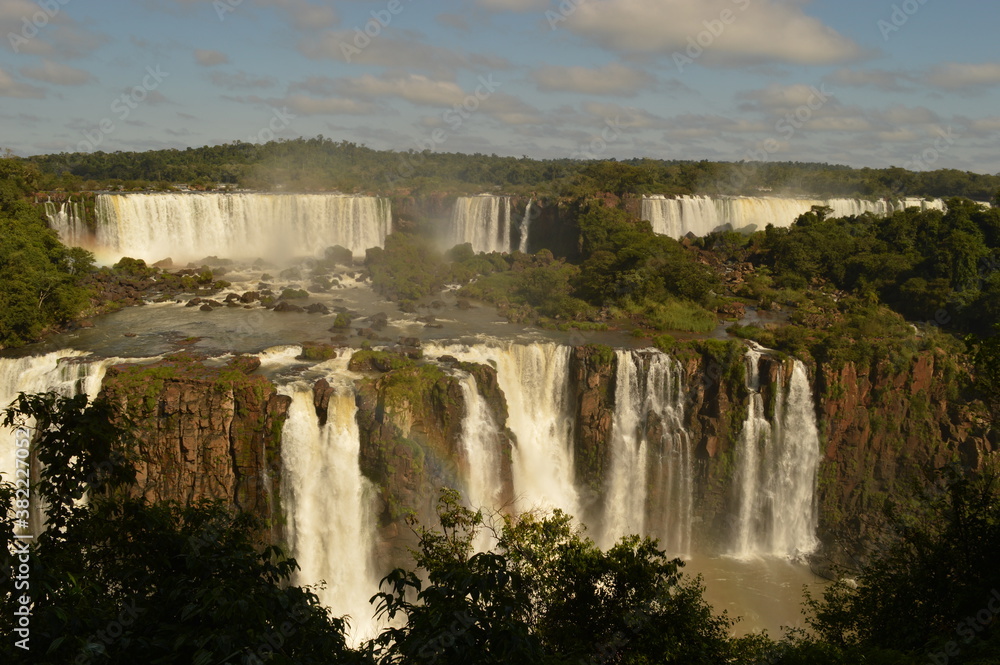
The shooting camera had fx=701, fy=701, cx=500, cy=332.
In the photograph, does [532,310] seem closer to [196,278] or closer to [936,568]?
[196,278]

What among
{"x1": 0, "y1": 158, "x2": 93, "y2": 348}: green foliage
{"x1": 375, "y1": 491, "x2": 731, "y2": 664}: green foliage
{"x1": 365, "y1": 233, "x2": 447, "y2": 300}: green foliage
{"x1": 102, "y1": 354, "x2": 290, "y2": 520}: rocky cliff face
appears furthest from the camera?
{"x1": 365, "y1": 233, "x2": 447, "y2": 300}: green foliage

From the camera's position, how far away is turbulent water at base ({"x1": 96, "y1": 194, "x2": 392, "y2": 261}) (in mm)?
38156

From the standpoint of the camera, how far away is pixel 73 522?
6.92 meters

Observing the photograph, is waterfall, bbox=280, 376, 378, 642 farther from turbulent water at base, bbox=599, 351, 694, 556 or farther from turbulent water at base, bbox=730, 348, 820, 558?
turbulent water at base, bbox=730, 348, 820, 558

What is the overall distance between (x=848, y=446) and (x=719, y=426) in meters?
5.14

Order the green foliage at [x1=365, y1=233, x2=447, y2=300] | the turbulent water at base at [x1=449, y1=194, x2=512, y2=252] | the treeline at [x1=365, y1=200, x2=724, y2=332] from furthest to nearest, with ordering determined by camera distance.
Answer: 1. the turbulent water at base at [x1=449, y1=194, x2=512, y2=252]
2. the green foliage at [x1=365, y1=233, x2=447, y2=300]
3. the treeline at [x1=365, y1=200, x2=724, y2=332]

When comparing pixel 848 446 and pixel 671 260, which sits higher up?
pixel 671 260

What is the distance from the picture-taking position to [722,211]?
4775 cm

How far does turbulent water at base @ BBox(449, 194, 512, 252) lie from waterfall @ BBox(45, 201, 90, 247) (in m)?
20.9

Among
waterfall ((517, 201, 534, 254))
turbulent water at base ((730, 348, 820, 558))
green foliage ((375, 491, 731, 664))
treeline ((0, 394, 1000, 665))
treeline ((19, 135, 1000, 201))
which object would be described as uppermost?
treeline ((19, 135, 1000, 201))

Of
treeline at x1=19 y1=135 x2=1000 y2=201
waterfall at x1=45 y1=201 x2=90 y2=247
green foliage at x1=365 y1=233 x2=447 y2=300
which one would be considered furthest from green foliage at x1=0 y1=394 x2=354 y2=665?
treeline at x1=19 y1=135 x2=1000 y2=201

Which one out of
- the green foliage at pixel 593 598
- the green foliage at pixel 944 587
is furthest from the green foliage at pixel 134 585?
the green foliage at pixel 944 587

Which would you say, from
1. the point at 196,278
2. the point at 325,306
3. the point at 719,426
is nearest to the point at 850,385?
the point at 719,426

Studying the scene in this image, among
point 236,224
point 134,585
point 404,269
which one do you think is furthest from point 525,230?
point 134,585
